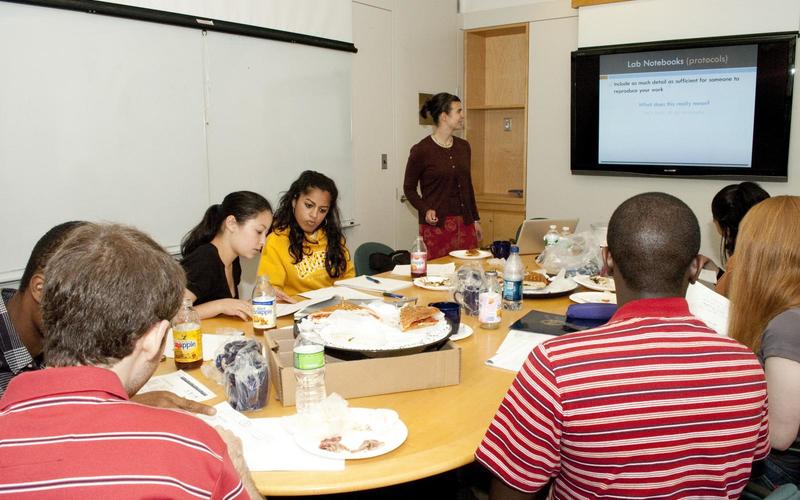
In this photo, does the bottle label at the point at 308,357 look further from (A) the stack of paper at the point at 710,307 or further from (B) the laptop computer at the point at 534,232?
(B) the laptop computer at the point at 534,232

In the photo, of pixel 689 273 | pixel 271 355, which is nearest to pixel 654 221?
pixel 689 273

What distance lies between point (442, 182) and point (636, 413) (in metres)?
3.58

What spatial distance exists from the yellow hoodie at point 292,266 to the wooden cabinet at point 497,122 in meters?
3.06

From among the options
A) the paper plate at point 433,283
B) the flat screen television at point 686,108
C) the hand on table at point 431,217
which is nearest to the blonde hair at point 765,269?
the paper plate at point 433,283

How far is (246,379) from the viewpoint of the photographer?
152cm

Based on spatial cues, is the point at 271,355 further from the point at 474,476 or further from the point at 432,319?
the point at 474,476

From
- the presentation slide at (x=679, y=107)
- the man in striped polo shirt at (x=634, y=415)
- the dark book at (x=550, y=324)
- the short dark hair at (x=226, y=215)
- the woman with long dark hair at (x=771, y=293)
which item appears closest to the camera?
the man in striped polo shirt at (x=634, y=415)

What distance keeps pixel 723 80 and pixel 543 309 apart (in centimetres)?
299

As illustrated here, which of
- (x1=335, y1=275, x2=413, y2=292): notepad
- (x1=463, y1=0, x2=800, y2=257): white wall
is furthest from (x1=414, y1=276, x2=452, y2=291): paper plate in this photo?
(x1=463, y1=0, x2=800, y2=257): white wall

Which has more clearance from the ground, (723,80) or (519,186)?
(723,80)

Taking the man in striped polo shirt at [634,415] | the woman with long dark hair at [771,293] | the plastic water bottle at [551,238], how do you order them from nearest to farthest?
1. the man in striped polo shirt at [634,415]
2. the woman with long dark hair at [771,293]
3. the plastic water bottle at [551,238]

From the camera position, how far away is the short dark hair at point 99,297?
3.14 feet

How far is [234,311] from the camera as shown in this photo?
90.0 inches

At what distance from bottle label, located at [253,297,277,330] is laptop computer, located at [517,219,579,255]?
1.70 meters
